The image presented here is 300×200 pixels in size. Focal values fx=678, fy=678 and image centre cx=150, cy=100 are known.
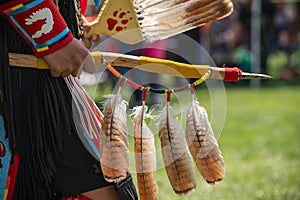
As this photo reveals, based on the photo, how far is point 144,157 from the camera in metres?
2.13

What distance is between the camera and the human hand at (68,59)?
1.97 m

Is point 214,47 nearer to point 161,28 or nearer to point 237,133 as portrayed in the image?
point 237,133

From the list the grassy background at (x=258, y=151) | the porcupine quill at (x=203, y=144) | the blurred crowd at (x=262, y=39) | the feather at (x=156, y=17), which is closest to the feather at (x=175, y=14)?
the feather at (x=156, y=17)

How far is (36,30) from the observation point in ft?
6.41

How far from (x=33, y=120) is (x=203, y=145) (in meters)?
A: 0.55

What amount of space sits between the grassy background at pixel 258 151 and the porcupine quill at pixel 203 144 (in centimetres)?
→ 194

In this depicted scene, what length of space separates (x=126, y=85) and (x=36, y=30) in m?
0.44

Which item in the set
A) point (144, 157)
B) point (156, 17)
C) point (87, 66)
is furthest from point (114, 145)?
point (156, 17)

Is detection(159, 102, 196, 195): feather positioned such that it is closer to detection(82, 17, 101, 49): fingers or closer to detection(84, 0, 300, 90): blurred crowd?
detection(82, 17, 101, 49): fingers

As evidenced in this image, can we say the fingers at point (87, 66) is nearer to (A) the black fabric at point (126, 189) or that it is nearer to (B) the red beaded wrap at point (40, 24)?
(B) the red beaded wrap at point (40, 24)

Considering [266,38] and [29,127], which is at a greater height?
[29,127]

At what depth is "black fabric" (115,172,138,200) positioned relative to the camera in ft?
7.12

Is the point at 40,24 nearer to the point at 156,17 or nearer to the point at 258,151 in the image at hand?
the point at 156,17

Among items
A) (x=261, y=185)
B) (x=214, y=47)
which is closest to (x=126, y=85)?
(x=261, y=185)
